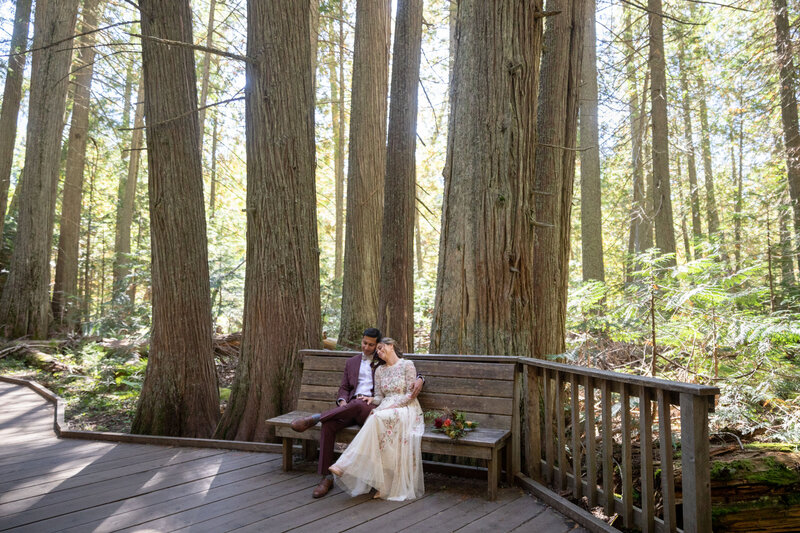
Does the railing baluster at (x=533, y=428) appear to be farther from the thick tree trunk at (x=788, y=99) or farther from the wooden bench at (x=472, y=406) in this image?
the thick tree trunk at (x=788, y=99)

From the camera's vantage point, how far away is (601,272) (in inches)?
444

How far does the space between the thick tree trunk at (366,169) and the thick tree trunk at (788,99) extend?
754 cm

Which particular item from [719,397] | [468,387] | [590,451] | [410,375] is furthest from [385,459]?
[719,397]

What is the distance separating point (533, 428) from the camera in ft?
13.0

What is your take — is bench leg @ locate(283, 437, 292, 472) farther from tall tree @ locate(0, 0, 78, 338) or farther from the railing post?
tall tree @ locate(0, 0, 78, 338)

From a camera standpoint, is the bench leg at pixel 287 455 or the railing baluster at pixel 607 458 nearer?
the railing baluster at pixel 607 458

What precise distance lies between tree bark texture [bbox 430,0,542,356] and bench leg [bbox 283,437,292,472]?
1.56 m

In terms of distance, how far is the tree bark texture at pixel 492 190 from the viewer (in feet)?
15.2

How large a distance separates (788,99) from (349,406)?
11652 mm

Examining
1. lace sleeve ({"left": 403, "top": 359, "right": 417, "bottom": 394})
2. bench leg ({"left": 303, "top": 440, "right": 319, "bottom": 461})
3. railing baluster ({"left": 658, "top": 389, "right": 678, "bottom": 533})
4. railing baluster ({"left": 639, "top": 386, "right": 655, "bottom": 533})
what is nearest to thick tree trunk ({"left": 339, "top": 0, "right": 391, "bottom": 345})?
bench leg ({"left": 303, "top": 440, "right": 319, "bottom": 461})

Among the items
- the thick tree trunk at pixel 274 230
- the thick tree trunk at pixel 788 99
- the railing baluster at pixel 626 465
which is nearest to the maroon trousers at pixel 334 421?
the thick tree trunk at pixel 274 230

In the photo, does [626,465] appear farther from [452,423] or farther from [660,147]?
[660,147]

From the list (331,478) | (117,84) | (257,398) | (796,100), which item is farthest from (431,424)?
(117,84)

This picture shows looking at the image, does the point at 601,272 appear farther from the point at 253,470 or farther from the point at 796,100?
the point at 253,470
